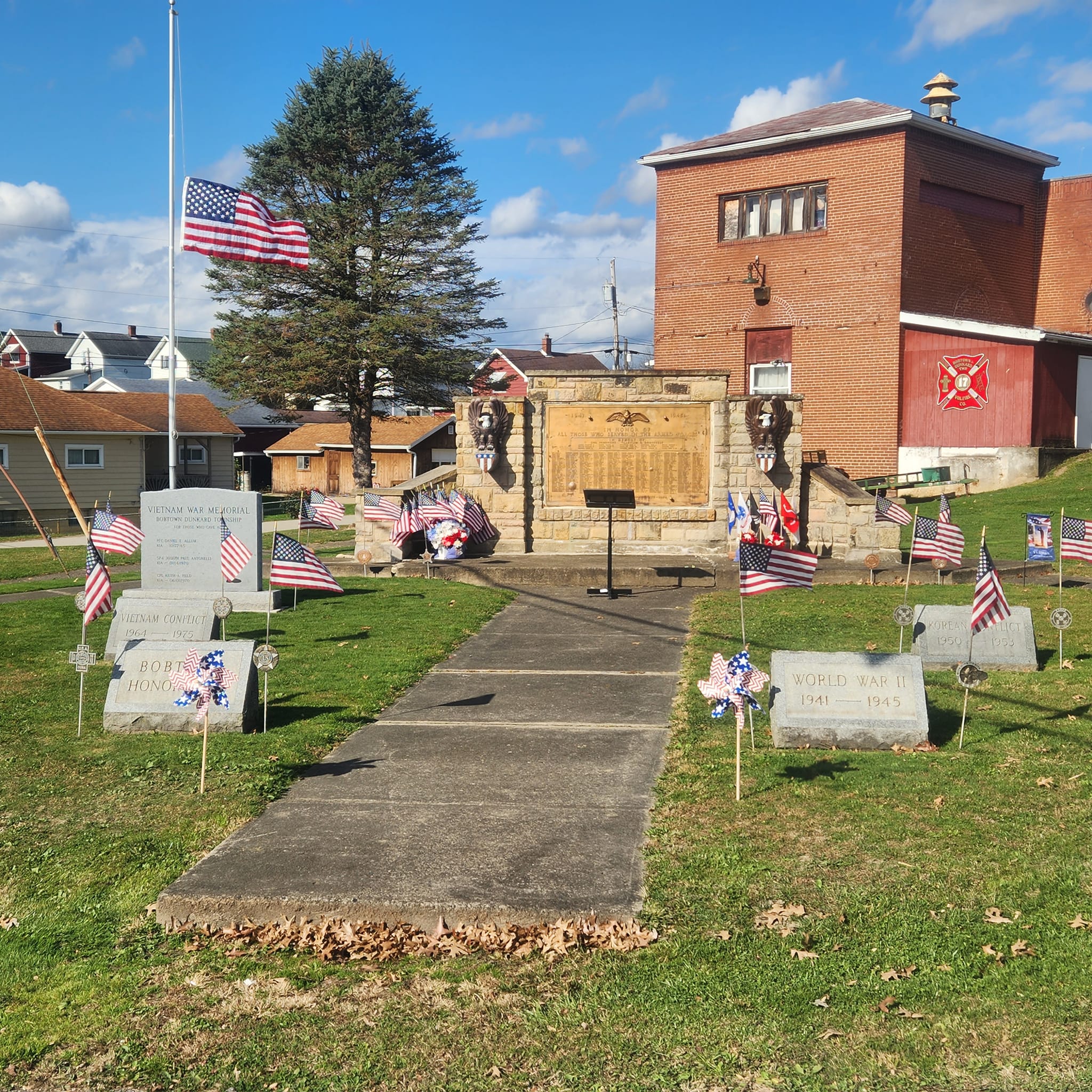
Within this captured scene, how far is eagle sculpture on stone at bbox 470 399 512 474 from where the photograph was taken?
20.0 m

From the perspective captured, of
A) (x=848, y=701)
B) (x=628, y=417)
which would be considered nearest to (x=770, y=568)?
(x=848, y=701)

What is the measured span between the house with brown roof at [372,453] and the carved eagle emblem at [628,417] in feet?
109

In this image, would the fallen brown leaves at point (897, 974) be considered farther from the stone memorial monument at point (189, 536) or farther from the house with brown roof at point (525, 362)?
the house with brown roof at point (525, 362)

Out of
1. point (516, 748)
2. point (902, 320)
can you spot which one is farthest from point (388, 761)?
point (902, 320)

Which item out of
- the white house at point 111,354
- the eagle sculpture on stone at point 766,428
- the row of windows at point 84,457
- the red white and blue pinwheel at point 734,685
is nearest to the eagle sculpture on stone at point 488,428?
the eagle sculpture on stone at point 766,428

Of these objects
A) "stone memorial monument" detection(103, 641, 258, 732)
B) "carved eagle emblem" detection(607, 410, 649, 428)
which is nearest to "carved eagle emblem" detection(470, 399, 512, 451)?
"carved eagle emblem" detection(607, 410, 649, 428)

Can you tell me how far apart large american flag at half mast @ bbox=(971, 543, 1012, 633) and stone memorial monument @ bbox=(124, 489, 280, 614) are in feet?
31.3

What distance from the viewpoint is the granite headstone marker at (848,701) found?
909cm

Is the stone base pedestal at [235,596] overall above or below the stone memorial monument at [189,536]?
below

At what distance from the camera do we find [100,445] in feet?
135

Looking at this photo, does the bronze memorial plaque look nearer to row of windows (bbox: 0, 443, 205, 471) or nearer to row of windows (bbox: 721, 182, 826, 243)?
row of windows (bbox: 721, 182, 826, 243)

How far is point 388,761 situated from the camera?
8.97m

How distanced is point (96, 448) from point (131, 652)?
33.8 metres

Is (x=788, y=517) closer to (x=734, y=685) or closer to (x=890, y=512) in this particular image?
(x=890, y=512)
